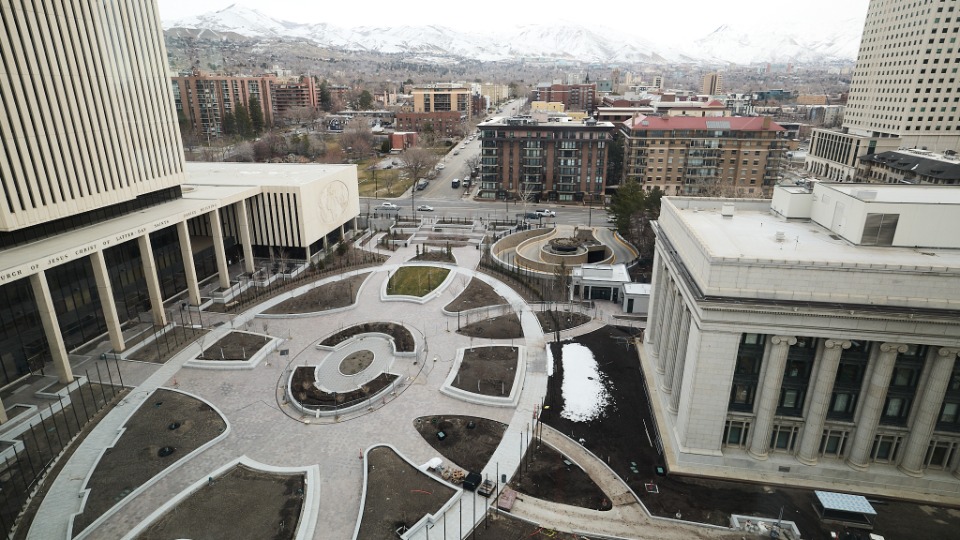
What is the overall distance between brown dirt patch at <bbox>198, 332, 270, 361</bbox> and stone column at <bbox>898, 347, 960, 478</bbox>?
60878 mm

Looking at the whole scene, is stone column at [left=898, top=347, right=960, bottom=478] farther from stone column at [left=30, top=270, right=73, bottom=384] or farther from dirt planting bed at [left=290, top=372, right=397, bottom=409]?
stone column at [left=30, top=270, right=73, bottom=384]

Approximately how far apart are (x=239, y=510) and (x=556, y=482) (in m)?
23.4

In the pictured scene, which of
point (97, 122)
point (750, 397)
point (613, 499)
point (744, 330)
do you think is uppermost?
point (97, 122)

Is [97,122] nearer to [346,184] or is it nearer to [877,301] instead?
[346,184]

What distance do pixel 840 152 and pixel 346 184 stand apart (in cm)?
13745

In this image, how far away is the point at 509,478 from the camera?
41375 mm

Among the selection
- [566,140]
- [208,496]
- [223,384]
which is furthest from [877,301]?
[566,140]

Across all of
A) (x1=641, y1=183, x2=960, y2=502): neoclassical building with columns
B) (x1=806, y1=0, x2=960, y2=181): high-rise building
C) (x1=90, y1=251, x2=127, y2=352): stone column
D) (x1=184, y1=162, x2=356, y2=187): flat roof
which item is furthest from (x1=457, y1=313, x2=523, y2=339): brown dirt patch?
(x1=806, y1=0, x2=960, y2=181): high-rise building

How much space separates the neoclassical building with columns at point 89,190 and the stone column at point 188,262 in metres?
0.18

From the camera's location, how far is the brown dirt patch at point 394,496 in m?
36.6

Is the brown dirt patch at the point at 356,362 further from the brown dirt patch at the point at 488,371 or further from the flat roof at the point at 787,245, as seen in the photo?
the flat roof at the point at 787,245

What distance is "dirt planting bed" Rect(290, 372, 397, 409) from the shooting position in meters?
50.4

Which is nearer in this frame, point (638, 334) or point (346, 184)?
point (638, 334)

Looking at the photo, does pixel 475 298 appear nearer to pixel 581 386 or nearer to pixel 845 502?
pixel 581 386
